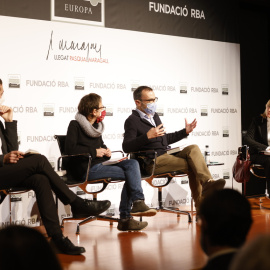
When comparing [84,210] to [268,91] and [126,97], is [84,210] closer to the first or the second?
[126,97]

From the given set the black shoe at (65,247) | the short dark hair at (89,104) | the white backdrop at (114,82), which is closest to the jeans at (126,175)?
the short dark hair at (89,104)

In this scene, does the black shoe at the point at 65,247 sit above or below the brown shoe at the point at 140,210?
below

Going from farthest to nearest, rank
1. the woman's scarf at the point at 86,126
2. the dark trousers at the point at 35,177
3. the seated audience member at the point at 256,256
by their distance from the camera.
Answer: the woman's scarf at the point at 86,126, the dark trousers at the point at 35,177, the seated audience member at the point at 256,256

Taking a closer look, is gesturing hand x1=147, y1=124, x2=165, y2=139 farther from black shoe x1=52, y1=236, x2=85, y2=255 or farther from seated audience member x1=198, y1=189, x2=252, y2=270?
seated audience member x1=198, y1=189, x2=252, y2=270

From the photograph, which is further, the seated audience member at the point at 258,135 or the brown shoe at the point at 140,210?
the seated audience member at the point at 258,135

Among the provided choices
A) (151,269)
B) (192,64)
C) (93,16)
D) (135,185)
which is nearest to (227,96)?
(192,64)

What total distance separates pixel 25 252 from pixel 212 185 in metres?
3.70

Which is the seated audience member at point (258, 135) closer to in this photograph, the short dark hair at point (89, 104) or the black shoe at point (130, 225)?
the black shoe at point (130, 225)

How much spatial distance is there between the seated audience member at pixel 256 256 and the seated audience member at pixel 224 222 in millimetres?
463

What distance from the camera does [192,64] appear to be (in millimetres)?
6305

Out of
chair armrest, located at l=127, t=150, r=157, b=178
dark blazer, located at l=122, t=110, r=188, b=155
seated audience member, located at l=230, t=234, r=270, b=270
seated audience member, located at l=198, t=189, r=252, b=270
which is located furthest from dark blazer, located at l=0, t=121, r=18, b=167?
seated audience member, located at l=230, t=234, r=270, b=270

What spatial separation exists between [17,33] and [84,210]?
2.18 m

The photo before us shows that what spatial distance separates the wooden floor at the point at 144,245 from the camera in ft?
10.6

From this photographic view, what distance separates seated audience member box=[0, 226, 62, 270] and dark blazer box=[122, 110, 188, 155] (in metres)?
3.69
